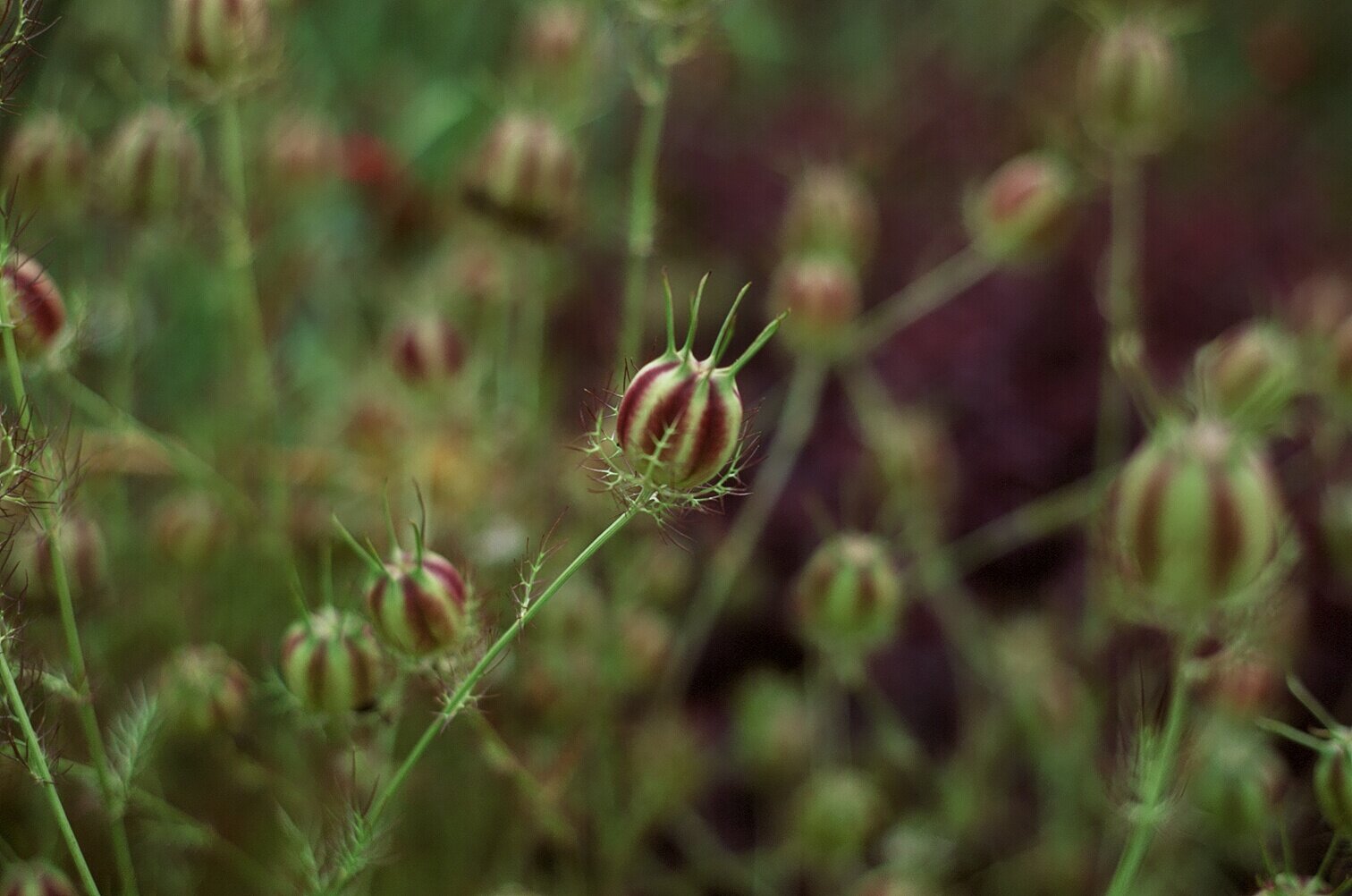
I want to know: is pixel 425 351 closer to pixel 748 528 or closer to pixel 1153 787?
pixel 748 528

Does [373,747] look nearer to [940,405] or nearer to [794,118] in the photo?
[940,405]

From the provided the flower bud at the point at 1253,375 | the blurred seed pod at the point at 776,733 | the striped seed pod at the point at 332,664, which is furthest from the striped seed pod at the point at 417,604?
the blurred seed pod at the point at 776,733

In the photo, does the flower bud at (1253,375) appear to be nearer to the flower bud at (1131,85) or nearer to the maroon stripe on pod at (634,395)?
the flower bud at (1131,85)

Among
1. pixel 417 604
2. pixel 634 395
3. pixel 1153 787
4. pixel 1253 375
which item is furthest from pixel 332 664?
pixel 1253 375

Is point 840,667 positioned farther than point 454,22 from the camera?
No

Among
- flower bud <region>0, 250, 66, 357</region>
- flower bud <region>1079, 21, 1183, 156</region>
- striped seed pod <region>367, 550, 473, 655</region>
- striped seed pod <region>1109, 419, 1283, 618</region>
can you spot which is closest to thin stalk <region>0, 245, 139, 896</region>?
flower bud <region>0, 250, 66, 357</region>

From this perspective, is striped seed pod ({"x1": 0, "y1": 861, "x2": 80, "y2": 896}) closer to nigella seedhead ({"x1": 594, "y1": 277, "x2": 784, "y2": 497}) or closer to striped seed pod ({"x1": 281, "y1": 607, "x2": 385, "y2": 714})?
striped seed pod ({"x1": 281, "y1": 607, "x2": 385, "y2": 714})

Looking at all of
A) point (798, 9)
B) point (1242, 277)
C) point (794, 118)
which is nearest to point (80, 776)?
point (1242, 277)
